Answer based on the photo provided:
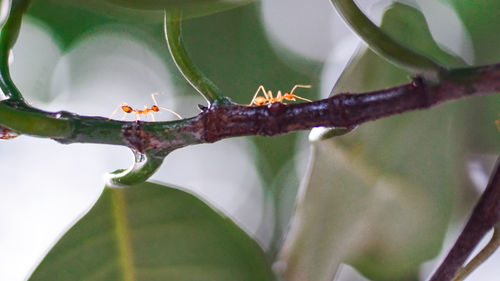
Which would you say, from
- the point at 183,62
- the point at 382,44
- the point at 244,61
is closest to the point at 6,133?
the point at 183,62

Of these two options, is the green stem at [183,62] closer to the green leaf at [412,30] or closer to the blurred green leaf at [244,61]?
the green leaf at [412,30]

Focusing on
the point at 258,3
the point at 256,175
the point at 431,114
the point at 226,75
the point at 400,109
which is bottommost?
the point at 400,109

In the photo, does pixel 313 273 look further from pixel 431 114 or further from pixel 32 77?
pixel 32 77

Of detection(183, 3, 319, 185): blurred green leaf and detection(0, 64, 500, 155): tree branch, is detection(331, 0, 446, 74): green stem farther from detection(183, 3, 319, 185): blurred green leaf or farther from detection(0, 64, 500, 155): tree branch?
detection(183, 3, 319, 185): blurred green leaf

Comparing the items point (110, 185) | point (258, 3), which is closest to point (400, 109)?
point (110, 185)

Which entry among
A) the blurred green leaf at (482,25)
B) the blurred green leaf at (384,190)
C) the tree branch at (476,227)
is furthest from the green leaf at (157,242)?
the blurred green leaf at (482,25)

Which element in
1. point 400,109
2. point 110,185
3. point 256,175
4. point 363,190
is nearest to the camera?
point 400,109

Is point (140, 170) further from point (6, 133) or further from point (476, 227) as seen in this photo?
point (476, 227)
